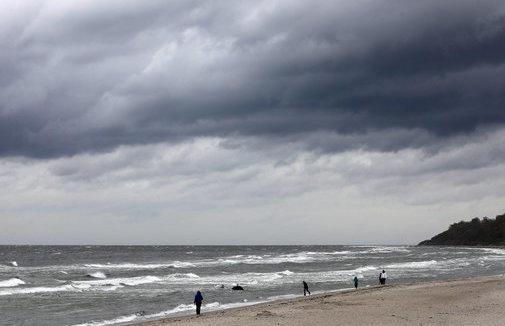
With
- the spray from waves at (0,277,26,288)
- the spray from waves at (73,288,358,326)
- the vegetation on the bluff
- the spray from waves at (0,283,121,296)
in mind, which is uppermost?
the vegetation on the bluff

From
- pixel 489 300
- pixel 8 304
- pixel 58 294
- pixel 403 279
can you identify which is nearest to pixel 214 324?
pixel 489 300

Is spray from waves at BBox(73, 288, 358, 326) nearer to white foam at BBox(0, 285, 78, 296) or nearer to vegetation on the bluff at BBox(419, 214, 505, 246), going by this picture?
white foam at BBox(0, 285, 78, 296)

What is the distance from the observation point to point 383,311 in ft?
86.4

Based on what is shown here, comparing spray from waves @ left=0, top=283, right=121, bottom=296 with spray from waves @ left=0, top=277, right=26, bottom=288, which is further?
spray from waves @ left=0, top=277, right=26, bottom=288

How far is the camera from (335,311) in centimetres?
2709

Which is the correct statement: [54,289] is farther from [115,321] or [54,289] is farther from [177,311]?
[115,321]

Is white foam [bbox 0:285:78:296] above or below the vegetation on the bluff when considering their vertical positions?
below

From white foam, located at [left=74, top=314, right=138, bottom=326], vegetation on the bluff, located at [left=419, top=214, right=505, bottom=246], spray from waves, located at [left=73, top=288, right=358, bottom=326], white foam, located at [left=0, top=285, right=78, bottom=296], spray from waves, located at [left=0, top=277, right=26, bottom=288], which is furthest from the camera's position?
vegetation on the bluff, located at [left=419, top=214, right=505, bottom=246]

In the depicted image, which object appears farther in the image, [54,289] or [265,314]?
[54,289]

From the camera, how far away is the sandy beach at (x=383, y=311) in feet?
76.7

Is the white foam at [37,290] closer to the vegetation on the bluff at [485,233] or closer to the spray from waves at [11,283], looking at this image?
the spray from waves at [11,283]

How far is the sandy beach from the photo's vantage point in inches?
921

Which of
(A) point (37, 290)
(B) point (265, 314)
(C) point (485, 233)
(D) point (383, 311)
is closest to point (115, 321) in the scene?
(B) point (265, 314)

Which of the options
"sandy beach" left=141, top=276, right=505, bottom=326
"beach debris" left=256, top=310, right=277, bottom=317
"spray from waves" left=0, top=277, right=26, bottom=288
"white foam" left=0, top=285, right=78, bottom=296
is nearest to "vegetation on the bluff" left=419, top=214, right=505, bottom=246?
"spray from waves" left=0, top=277, right=26, bottom=288
